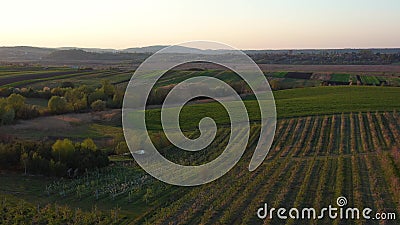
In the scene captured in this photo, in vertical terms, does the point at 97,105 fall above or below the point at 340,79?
above

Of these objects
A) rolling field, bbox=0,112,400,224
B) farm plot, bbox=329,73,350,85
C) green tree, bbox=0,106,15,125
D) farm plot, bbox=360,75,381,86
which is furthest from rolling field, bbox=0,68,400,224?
farm plot, bbox=329,73,350,85

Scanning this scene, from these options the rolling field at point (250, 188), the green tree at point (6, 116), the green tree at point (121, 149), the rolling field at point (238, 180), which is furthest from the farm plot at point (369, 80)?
the green tree at point (6, 116)

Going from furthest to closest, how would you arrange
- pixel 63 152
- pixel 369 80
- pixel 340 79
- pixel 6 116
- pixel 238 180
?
pixel 340 79 < pixel 369 80 < pixel 6 116 < pixel 63 152 < pixel 238 180

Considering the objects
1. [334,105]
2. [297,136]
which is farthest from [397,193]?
[334,105]

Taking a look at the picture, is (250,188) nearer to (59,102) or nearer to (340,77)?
(59,102)

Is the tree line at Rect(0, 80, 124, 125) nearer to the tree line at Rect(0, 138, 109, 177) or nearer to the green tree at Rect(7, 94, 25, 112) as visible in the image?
the green tree at Rect(7, 94, 25, 112)

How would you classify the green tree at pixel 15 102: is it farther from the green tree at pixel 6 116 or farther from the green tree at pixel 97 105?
the green tree at pixel 97 105

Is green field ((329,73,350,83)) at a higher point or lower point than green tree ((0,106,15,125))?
lower

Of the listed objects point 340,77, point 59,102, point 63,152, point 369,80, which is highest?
point 59,102

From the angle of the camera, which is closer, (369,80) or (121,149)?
(121,149)

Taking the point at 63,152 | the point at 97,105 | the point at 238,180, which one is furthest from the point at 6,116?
the point at 238,180

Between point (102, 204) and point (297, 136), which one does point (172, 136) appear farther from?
point (102, 204)
